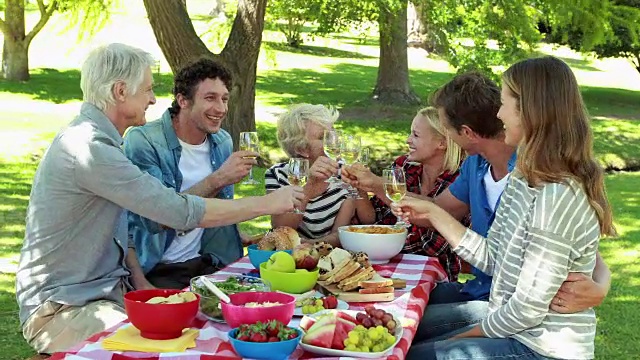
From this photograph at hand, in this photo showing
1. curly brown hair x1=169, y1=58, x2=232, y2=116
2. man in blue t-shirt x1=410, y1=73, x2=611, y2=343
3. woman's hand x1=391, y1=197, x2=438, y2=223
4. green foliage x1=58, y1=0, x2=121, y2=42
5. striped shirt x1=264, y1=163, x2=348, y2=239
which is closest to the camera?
woman's hand x1=391, y1=197, x2=438, y2=223

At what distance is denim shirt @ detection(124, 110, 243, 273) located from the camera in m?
4.66

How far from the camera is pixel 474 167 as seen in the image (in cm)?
462

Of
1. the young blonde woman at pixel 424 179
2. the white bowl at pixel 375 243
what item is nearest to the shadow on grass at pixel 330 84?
the young blonde woman at pixel 424 179

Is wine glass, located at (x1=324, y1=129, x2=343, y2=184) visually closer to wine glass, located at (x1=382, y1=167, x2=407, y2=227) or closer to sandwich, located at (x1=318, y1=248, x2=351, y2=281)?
wine glass, located at (x1=382, y1=167, x2=407, y2=227)

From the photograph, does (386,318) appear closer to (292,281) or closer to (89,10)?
(292,281)

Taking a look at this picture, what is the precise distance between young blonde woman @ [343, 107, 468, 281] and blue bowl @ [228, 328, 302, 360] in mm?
1952

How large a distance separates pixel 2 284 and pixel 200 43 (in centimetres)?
421

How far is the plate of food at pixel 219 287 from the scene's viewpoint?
3197 mm

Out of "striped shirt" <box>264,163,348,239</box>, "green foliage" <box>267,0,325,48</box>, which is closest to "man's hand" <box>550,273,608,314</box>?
"striped shirt" <box>264,163,348,239</box>

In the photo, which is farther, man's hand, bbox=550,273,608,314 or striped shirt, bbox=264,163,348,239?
striped shirt, bbox=264,163,348,239

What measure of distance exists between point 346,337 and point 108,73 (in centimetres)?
167

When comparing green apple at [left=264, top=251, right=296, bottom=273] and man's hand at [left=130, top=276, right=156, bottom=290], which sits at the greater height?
green apple at [left=264, top=251, right=296, bottom=273]

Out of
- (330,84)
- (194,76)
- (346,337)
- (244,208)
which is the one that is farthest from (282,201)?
(330,84)

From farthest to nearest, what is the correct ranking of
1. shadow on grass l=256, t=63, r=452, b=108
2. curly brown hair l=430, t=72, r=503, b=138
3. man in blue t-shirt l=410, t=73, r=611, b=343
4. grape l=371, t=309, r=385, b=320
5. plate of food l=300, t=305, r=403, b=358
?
shadow on grass l=256, t=63, r=452, b=108 < curly brown hair l=430, t=72, r=503, b=138 < man in blue t-shirt l=410, t=73, r=611, b=343 < grape l=371, t=309, r=385, b=320 < plate of food l=300, t=305, r=403, b=358
